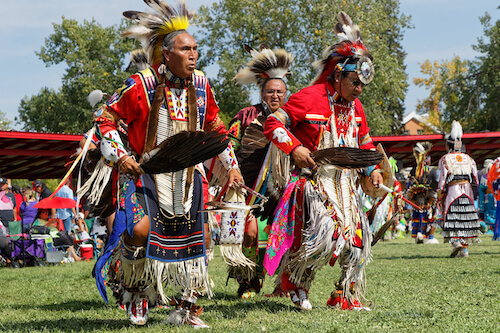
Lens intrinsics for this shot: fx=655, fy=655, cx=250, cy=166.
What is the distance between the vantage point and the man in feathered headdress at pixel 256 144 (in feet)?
19.3

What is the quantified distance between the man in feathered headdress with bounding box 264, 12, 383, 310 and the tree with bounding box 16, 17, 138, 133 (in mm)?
35245

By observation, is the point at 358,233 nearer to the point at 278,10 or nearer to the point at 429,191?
the point at 429,191

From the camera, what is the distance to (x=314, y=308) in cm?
530

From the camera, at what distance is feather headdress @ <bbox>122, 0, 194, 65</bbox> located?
4516 mm

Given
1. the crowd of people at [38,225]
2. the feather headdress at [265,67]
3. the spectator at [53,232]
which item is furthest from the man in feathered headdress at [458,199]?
the spectator at [53,232]

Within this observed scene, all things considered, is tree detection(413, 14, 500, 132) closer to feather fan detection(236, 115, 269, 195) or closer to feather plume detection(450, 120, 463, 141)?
feather plume detection(450, 120, 463, 141)

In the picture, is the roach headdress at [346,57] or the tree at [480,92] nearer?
the roach headdress at [346,57]

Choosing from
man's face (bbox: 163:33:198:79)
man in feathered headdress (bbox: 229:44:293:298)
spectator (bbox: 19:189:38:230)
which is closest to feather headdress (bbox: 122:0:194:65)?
man's face (bbox: 163:33:198:79)

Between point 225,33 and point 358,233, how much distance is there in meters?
30.4

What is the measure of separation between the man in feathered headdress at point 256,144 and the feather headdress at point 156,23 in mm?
1547

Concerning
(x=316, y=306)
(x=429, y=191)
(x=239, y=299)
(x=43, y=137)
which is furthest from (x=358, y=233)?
(x=43, y=137)

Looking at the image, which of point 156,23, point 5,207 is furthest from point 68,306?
point 5,207

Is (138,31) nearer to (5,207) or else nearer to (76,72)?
(5,207)

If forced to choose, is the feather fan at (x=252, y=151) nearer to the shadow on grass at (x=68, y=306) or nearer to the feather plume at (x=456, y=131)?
the shadow on grass at (x=68, y=306)
